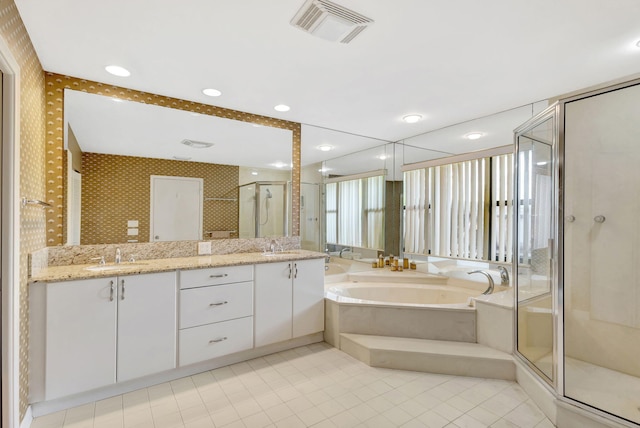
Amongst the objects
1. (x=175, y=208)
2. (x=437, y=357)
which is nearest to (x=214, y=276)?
(x=175, y=208)

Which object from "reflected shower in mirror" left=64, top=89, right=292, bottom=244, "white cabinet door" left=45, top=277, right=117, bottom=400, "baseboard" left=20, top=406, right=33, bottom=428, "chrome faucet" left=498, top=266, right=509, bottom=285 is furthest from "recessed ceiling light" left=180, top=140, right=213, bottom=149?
"chrome faucet" left=498, top=266, right=509, bottom=285

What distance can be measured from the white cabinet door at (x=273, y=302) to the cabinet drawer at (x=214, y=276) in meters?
0.12

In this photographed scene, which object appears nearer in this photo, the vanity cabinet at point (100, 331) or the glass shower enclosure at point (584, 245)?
the vanity cabinet at point (100, 331)

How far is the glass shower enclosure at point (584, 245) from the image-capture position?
201 centimetres

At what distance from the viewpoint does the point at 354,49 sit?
1984 mm

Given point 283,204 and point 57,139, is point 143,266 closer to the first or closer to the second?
point 57,139

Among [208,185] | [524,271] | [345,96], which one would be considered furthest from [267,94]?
[524,271]

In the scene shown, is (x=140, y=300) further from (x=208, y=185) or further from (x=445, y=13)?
(x=445, y=13)

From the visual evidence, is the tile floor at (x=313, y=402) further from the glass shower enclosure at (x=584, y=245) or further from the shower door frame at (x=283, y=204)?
the shower door frame at (x=283, y=204)

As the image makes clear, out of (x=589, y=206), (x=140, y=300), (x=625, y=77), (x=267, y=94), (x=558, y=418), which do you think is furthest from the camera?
(x=267, y=94)

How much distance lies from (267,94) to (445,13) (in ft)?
5.09

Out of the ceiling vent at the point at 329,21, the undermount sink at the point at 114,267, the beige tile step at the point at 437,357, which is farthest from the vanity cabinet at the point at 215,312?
the ceiling vent at the point at 329,21

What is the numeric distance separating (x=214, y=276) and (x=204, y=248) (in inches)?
22.8

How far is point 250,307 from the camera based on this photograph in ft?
8.54
